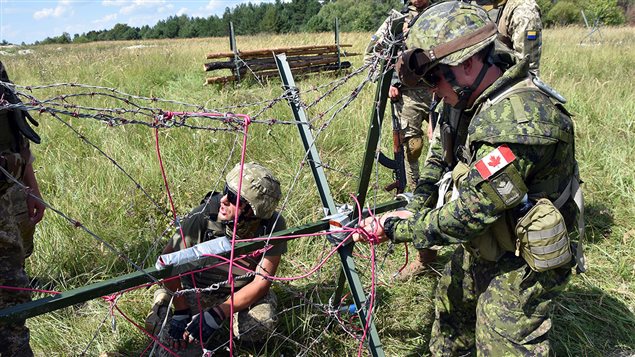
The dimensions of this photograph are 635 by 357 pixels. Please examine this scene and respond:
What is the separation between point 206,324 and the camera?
99.3 inches

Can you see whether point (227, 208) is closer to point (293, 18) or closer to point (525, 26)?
point (525, 26)

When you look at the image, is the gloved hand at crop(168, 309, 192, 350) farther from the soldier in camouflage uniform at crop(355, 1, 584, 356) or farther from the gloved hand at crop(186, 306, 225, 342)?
the soldier in camouflage uniform at crop(355, 1, 584, 356)

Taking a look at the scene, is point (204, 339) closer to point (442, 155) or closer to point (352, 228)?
point (352, 228)

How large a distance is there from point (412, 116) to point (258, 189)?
2113mm

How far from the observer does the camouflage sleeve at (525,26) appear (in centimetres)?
367

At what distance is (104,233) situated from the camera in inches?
137

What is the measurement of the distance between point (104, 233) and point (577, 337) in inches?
136

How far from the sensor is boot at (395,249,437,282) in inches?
136

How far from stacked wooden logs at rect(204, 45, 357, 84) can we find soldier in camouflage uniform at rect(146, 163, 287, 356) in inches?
230

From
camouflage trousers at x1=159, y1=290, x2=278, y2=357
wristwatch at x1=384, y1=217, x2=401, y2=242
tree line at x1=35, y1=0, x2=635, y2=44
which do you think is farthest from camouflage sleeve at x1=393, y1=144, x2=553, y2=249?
tree line at x1=35, y1=0, x2=635, y2=44

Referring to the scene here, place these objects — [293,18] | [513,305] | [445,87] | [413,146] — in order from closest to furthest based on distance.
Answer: [445,87], [513,305], [413,146], [293,18]

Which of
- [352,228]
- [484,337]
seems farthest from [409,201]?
[484,337]

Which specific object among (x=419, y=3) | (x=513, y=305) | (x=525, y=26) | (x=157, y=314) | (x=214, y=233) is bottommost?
(x=157, y=314)

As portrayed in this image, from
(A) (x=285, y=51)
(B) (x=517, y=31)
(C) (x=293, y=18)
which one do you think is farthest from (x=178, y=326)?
(C) (x=293, y=18)
